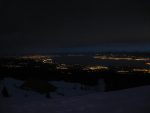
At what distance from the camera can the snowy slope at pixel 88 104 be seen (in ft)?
8.80

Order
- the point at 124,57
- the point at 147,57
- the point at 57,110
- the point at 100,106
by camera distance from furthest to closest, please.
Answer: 1. the point at 124,57
2. the point at 147,57
3. the point at 100,106
4. the point at 57,110

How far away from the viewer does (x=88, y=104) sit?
2971 mm

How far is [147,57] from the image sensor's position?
14275 cm

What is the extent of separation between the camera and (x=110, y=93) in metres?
3.66

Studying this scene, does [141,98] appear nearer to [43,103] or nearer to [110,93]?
[110,93]

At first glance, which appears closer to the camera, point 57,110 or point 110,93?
point 57,110

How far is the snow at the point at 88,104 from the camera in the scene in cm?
268

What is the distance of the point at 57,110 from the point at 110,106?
63 centimetres

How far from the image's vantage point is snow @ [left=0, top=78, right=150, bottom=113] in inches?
106

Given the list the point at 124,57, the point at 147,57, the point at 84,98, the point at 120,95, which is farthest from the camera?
the point at 124,57

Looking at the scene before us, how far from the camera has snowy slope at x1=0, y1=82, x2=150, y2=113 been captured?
2684 mm

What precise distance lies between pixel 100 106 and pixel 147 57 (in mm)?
146257

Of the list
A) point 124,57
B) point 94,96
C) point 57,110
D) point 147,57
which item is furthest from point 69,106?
point 124,57

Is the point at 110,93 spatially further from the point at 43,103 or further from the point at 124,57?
the point at 124,57
